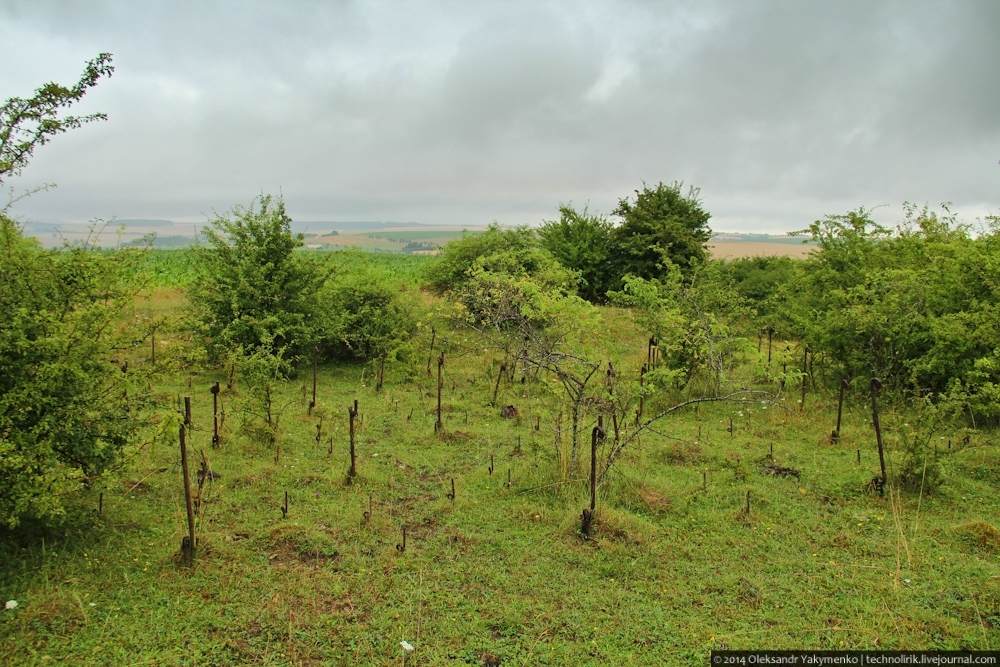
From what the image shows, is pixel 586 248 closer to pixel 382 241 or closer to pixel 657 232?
pixel 657 232

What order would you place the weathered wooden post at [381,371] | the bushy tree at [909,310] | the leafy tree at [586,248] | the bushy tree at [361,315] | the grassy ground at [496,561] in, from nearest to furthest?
1. the grassy ground at [496,561]
2. the bushy tree at [909,310]
3. the weathered wooden post at [381,371]
4. the bushy tree at [361,315]
5. the leafy tree at [586,248]

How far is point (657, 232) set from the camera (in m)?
19.1

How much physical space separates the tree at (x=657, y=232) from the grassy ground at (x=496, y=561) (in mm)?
12397

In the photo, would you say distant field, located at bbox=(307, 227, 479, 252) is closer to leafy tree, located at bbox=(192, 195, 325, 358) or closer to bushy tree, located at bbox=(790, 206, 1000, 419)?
leafy tree, located at bbox=(192, 195, 325, 358)

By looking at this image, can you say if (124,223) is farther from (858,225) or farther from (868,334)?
(858,225)

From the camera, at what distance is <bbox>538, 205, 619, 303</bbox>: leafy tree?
20141mm

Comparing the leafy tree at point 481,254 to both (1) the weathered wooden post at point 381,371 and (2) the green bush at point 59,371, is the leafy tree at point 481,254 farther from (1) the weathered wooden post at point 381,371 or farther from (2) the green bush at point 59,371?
(2) the green bush at point 59,371

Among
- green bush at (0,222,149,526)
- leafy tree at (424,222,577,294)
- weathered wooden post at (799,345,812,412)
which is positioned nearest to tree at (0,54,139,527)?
green bush at (0,222,149,526)

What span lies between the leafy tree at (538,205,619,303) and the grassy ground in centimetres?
1327

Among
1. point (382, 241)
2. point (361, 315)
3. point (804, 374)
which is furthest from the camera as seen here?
point (382, 241)

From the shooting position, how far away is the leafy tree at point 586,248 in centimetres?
2014

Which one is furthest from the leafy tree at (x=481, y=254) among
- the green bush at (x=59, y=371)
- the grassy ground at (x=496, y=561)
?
the green bush at (x=59, y=371)

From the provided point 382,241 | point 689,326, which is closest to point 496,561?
point 689,326

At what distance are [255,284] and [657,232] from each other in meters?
12.7
